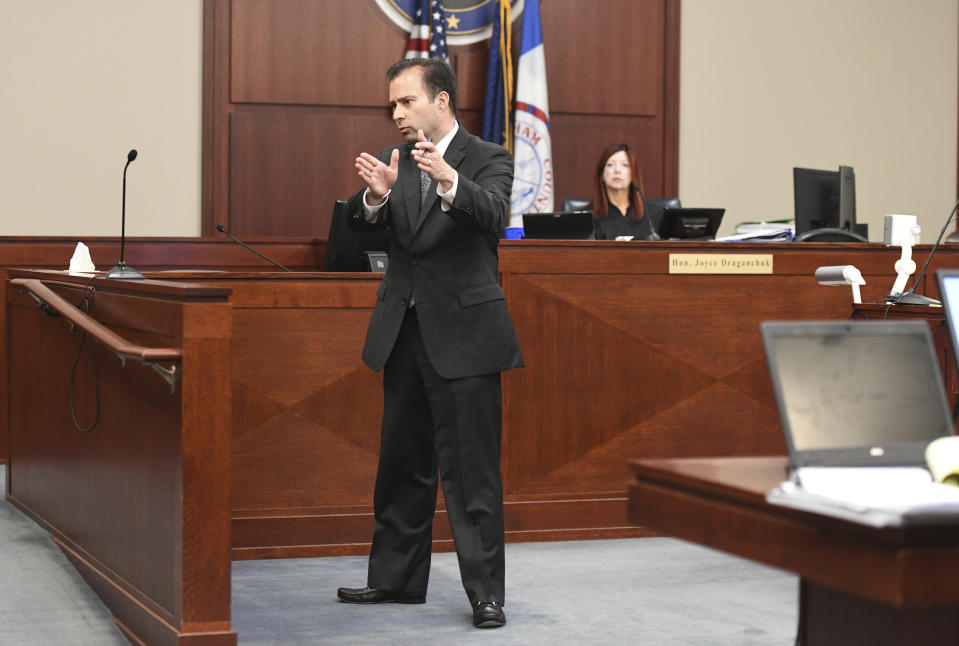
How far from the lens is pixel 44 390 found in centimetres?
440

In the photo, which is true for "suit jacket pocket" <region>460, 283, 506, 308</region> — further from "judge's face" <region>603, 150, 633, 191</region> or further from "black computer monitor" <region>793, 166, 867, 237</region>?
"judge's face" <region>603, 150, 633, 191</region>

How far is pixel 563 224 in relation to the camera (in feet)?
16.2

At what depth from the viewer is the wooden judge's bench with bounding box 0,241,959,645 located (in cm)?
378

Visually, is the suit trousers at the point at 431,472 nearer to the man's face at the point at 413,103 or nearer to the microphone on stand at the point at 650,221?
the man's face at the point at 413,103

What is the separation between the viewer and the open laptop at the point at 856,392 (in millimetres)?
1617

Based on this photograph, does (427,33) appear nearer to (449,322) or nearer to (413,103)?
(413,103)

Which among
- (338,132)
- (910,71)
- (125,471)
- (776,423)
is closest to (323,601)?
(125,471)

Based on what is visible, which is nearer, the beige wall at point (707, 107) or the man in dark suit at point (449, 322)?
the man in dark suit at point (449, 322)

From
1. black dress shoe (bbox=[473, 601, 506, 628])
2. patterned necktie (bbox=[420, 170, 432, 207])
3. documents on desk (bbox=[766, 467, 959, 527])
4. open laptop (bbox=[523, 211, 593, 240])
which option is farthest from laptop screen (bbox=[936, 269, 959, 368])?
open laptop (bbox=[523, 211, 593, 240])

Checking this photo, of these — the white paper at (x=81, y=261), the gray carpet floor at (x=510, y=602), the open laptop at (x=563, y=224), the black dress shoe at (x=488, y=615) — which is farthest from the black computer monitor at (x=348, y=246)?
the black dress shoe at (x=488, y=615)

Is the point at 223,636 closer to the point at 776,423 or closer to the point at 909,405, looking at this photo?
the point at 909,405

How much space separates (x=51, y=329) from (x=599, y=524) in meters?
2.03

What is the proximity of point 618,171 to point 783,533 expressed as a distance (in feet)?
15.3

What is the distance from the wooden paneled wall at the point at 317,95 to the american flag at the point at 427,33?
11 cm
